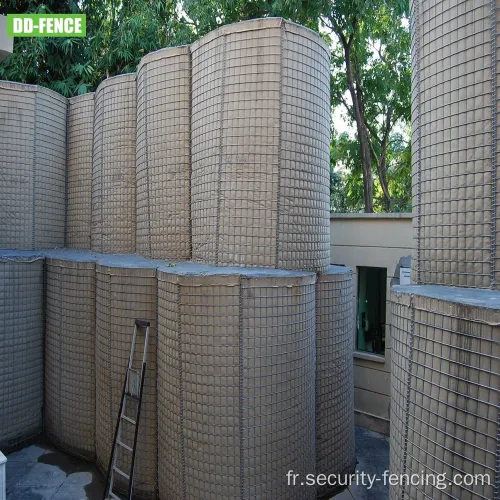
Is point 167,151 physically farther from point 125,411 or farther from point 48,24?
point 48,24

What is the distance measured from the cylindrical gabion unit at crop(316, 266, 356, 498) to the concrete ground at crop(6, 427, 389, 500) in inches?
14.9

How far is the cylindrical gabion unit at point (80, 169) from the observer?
6168mm

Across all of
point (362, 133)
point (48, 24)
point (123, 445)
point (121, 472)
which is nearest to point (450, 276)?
point (123, 445)

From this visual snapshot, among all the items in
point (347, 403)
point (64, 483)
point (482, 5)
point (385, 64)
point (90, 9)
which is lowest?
point (64, 483)

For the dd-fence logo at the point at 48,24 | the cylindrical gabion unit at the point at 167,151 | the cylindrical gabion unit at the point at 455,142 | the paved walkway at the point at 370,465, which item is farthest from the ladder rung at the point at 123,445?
the dd-fence logo at the point at 48,24

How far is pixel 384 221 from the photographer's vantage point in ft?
20.0

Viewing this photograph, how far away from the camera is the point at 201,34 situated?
29.9 feet

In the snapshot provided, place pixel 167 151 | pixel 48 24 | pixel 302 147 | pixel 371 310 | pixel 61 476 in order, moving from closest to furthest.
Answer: pixel 302 147, pixel 61 476, pixel 167 151, pixel 371 310, pixel 48 24

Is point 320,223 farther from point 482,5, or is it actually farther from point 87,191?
point 87,191

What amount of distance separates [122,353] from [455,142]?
3.33 metres

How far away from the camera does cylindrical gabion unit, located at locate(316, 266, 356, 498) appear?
4113 millimetres

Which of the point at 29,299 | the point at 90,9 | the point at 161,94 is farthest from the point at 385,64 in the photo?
the point at 29,299

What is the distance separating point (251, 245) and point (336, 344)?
1362 mm

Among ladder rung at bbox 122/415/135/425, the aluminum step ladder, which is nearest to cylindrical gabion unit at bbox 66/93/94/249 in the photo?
the aluminum step ladder
